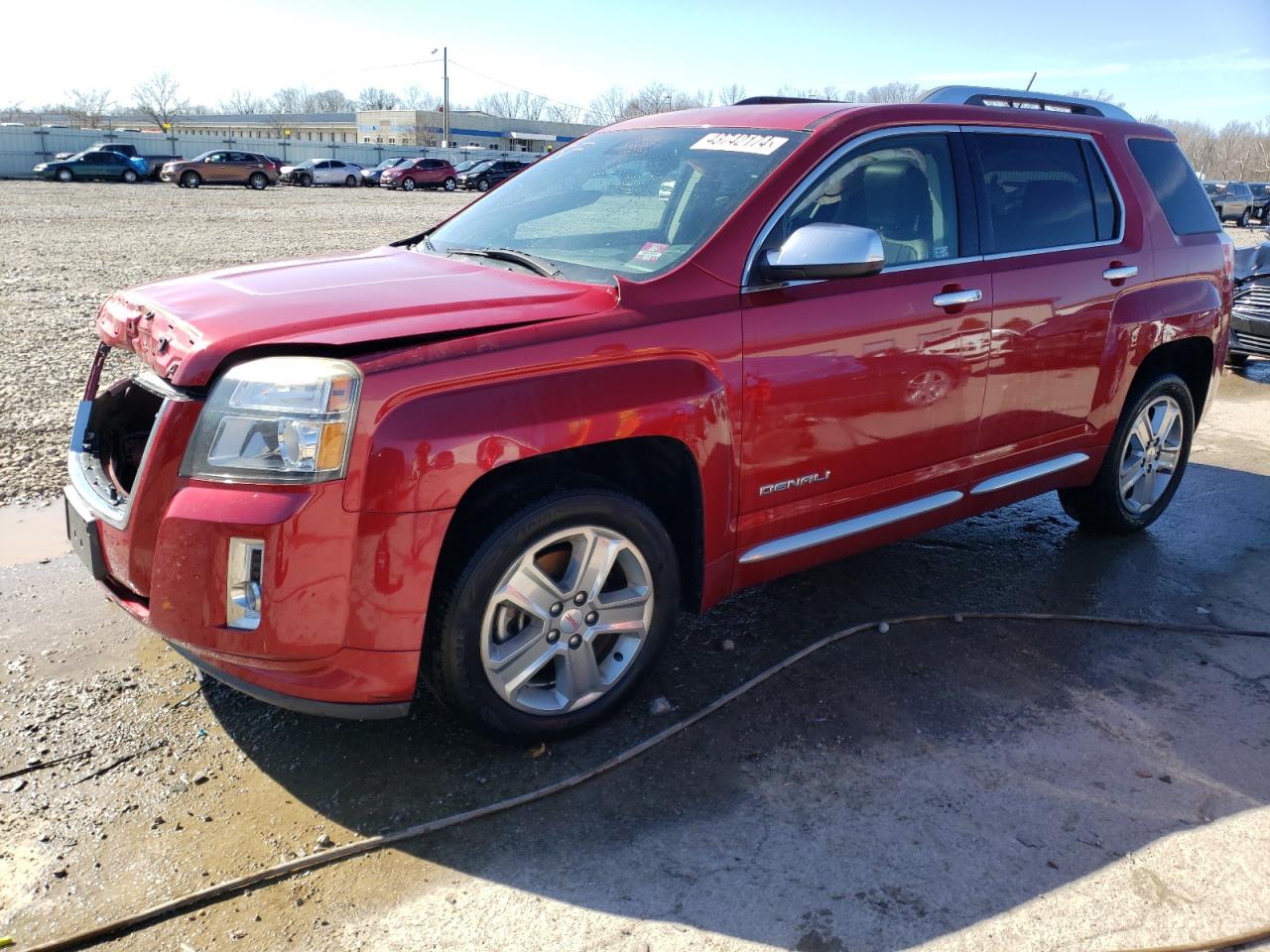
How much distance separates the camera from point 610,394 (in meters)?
2.87

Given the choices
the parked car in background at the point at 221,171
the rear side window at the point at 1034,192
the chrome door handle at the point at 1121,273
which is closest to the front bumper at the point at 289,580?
the rear side window at the point at 1034,192

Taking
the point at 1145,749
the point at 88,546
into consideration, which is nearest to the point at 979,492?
the point at 1145,749

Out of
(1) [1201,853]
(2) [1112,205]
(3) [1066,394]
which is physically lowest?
(1) [1201,853]

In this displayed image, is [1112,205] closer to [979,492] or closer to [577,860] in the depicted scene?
[979,492]

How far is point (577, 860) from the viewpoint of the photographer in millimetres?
2656

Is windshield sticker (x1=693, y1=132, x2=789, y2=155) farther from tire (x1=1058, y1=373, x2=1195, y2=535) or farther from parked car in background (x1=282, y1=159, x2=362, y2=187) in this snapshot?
parked car in background (x1=282, y1=159, x2=362, y2=187)

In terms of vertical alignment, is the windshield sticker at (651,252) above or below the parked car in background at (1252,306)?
above

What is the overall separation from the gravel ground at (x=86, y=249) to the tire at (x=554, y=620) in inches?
130

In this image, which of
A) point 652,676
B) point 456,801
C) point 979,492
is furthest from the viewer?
point 979,492

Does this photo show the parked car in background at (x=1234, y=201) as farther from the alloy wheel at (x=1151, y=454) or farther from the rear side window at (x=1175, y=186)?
Result: the alloy wheel at (x=1151, y=454)

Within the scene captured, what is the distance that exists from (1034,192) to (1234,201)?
1553 inches

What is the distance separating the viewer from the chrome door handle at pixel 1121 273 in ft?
14.2

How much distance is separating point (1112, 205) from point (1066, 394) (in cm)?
93

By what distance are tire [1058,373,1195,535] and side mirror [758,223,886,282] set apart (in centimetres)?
227
